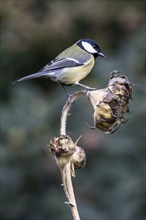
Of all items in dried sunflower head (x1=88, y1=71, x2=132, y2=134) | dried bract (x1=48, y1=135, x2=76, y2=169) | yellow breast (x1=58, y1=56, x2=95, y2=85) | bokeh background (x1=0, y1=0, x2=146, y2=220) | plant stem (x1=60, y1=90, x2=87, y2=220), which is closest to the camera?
plant stem (x1=60, y1=90, x2=87, y2=220)

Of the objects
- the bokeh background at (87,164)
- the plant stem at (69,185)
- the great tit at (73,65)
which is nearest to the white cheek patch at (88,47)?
the great tit at (73,65)

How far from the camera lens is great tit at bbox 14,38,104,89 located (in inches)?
106

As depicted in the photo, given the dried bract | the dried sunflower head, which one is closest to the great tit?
the dried sunflower head

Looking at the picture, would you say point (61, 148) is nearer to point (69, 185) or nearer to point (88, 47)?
point (69, 185)

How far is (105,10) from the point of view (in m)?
5.90

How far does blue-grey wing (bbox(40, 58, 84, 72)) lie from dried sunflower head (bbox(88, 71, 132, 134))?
2.48 feet

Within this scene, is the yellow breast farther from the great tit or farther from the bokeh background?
the bokeh background

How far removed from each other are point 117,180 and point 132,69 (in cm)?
92

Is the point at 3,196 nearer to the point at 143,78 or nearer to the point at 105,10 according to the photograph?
the point at 143,78

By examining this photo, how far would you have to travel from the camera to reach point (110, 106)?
80.0 inches

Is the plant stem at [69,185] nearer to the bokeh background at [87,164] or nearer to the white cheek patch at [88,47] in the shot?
the white cheek patch at [88,47]

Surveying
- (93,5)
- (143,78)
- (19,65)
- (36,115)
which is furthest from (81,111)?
(93,5)

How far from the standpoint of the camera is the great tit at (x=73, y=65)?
A: 2693mm

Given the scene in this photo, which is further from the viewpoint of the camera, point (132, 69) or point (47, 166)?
point (132, 69)
